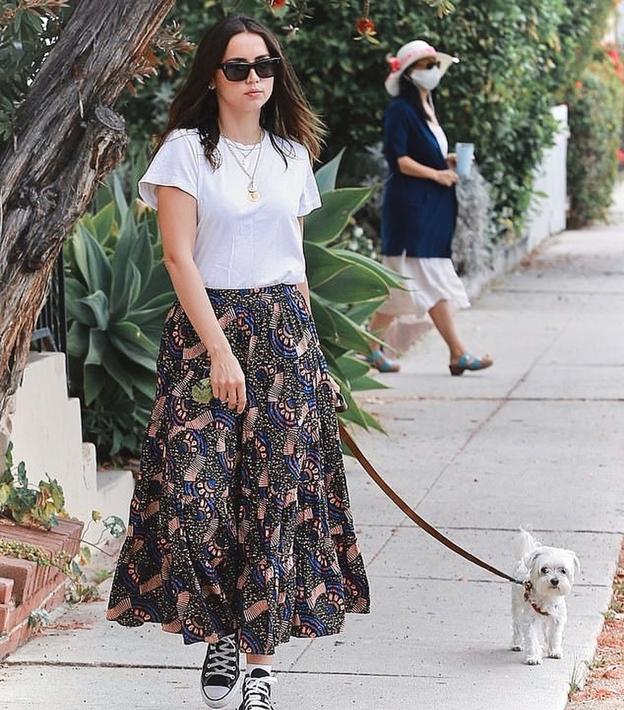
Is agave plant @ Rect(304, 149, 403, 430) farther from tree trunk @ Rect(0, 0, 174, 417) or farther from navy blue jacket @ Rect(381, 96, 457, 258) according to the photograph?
tree trunk @ Rect(0, 0, 174, 417)

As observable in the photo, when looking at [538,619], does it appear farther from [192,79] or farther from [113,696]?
[192,79]

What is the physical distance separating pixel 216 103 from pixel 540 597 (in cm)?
169

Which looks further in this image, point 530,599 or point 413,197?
point 413,197

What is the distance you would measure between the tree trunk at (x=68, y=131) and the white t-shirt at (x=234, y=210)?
0.34m

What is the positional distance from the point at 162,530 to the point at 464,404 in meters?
4.77

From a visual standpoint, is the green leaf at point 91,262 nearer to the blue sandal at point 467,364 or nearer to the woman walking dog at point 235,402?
the woman walking dog at point 235,402

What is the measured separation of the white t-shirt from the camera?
3906 mm

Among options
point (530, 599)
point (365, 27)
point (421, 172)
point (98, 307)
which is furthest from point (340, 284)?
point (530, 599)

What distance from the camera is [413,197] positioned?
30.3 feet

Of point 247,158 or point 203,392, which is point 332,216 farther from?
point 203,392

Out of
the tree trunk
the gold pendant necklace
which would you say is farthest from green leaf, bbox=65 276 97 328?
the gold pendant necklace

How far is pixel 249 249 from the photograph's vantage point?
3965mm

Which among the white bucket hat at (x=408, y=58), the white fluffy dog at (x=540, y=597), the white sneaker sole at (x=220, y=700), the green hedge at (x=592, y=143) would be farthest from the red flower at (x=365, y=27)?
the green hedge at (x=592, y=143)

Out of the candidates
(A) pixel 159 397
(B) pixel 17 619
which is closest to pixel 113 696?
(B) pixel 17 619
